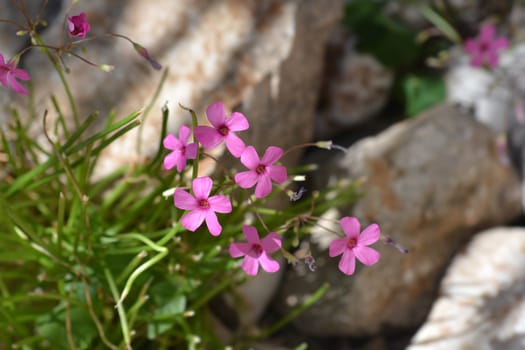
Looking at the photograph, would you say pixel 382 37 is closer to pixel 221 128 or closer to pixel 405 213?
pixel 405 213

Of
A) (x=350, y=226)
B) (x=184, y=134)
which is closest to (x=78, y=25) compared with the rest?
(x=184, y=134)

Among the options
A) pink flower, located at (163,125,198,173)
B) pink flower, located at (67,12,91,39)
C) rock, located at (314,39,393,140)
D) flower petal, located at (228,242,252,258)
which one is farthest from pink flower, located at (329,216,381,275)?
rock, located at (314,39,393,140)

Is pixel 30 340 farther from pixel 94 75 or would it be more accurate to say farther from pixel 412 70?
pixel 412 70

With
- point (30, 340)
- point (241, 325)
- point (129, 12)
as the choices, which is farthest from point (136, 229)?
point (129, 12)

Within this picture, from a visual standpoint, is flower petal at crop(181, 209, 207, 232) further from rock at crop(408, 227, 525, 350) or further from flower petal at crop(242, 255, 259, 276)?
rock at crop(408, 227, 525, 350)

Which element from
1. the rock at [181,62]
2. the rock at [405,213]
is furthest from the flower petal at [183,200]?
the rock at [405,213]
